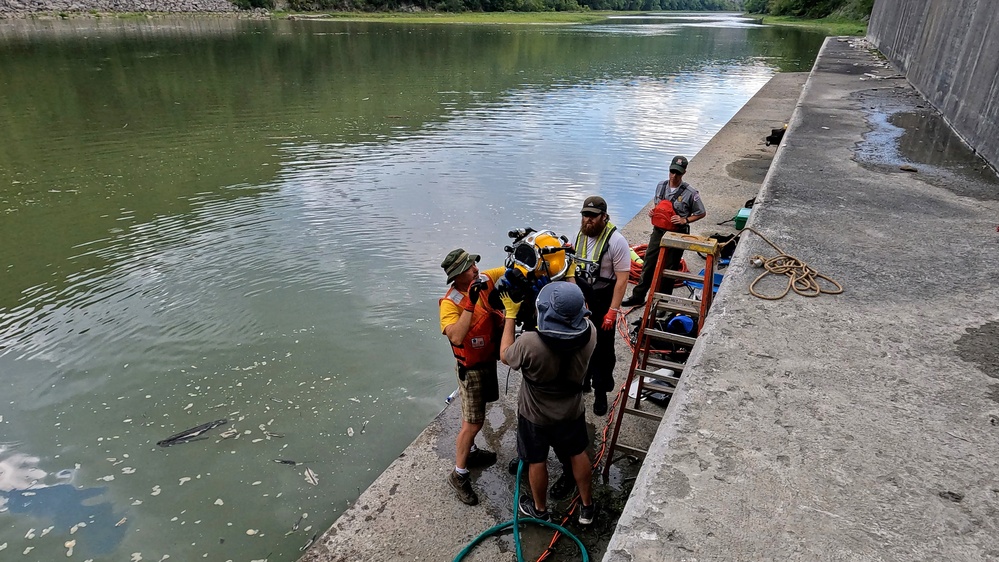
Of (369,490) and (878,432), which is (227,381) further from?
(878,432)

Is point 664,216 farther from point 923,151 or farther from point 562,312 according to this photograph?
point 923,151

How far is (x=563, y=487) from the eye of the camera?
415 centimetres

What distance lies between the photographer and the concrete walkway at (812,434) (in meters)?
2.55

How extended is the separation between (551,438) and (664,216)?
136 inches

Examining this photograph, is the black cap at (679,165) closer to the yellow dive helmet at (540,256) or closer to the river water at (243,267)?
the yellow dive helmet at (540,256)

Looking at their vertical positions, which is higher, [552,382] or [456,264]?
[456,264]

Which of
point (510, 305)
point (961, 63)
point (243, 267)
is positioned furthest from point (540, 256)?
point (961, 63)

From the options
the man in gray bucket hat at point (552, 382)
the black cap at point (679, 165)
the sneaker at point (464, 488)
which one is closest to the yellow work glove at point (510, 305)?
the man in gray bucket hat at point (552, 382)

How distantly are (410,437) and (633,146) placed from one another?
12.9 metres

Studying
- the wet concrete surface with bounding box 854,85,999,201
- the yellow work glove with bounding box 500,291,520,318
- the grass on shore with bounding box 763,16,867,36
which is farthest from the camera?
the grass on shore with bounding box 763,16,867,36

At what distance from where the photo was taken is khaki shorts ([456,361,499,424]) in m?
4.11

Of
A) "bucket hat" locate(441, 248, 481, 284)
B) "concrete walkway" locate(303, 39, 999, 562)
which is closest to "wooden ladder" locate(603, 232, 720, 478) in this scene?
"concrete walkway" locate(303, 39, 999, 562)

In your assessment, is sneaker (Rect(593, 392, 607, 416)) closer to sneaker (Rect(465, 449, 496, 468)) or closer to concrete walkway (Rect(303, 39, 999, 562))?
concrete walkway (Rect(303, 39, 999, 562))

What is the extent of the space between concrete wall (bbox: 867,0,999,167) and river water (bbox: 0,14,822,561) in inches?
191
